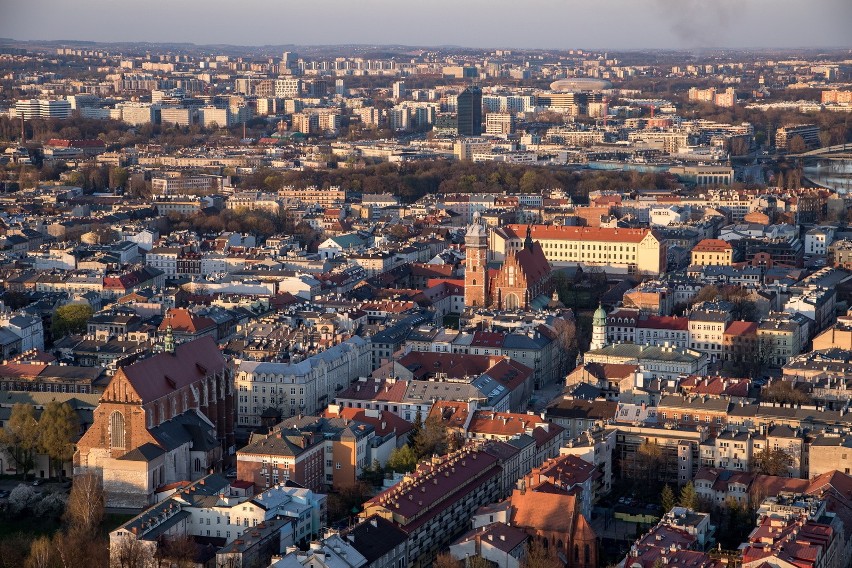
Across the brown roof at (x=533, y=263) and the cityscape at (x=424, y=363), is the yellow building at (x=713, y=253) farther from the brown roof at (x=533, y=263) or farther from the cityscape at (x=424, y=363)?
the brown roof at (x=533, y=263)

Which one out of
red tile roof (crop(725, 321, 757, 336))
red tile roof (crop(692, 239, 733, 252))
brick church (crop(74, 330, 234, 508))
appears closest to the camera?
brick church (crop(74, 330, 234, 508))

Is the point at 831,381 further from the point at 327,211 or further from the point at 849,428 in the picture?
the point at 327,211

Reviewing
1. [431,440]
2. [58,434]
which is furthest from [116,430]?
[431,440]

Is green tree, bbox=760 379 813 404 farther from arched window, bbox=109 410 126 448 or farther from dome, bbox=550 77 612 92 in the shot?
dome, bbox=550 77 612 92

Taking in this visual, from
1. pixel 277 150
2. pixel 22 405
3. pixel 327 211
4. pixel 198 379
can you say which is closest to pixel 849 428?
pixel 198 379

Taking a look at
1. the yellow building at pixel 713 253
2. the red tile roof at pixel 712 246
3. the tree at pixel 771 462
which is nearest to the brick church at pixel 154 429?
the tree at pixel 771 462

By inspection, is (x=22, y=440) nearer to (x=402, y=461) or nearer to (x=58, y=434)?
(x=58, y=434)

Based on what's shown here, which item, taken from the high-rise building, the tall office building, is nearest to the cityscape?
the tall office building
